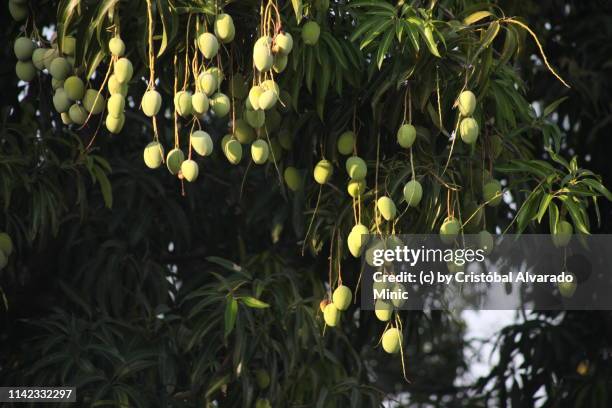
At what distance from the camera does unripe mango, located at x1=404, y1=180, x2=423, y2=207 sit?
207 cm

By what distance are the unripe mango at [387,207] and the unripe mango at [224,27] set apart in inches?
16.0

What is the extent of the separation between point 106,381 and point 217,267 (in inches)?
20.9

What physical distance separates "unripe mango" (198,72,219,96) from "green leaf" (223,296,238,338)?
0.54 metres

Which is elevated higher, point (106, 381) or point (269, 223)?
point (269, 223)

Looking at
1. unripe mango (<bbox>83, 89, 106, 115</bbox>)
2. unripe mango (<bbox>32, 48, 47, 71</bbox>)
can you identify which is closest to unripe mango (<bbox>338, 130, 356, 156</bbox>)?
unripe mango (<bbox>83, 89, 106, 115</bbox>)

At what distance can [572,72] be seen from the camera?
3033mm

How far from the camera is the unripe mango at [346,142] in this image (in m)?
2.22

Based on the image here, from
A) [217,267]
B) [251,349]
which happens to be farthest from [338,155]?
[217,267]

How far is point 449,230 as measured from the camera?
2.06 meters

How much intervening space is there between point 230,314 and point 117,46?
2.05 ft

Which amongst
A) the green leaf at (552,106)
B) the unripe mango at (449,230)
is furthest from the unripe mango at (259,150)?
the green leaf at (552,106)

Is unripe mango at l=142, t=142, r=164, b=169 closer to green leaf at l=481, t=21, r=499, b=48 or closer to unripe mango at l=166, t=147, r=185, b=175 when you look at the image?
unripe mango at l=166, t=147, r=185, b=175

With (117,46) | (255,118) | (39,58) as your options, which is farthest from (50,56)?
(255,118)

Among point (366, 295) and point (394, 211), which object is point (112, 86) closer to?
point (394, 211)
